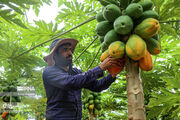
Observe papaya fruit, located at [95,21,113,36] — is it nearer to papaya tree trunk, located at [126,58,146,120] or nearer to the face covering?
papaya tree trunk, located at [126,58,146,120]

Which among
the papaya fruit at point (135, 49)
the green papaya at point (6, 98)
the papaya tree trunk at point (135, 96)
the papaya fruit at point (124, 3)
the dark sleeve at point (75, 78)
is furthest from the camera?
the green papaya at point (6, 98)

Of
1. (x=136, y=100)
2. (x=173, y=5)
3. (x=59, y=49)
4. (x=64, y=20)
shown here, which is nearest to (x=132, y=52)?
(x=136, y=100)

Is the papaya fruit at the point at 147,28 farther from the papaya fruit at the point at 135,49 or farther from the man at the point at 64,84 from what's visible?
the man at the point at 64,84

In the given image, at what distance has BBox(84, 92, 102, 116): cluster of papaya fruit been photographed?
4336 mm

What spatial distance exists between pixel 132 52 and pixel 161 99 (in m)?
0.90

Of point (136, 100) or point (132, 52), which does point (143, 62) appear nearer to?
point (132, 52)

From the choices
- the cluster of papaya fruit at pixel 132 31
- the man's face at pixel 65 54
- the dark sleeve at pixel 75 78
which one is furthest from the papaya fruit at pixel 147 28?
the man's face at pixel 65 54

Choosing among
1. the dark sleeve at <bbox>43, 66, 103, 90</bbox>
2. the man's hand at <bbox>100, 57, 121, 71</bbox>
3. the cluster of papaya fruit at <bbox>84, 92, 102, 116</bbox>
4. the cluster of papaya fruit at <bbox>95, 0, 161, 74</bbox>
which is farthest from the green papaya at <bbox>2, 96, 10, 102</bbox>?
the cluster of papaya fruit at <bbox>95, 0, 161, 74</bbox>

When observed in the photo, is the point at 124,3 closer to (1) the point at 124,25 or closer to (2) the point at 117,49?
(1) the point at 124,25

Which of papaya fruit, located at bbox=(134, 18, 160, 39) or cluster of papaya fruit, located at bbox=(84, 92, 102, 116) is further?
cluster of papaya fruit, located at bbox=(84, 92, 102, 116)

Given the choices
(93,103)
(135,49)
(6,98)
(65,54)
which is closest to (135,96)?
(135,49)

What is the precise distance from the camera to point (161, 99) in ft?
6.07

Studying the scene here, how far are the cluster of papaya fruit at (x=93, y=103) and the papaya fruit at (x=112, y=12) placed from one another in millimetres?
3169

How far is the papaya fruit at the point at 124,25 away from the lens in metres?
1.27
